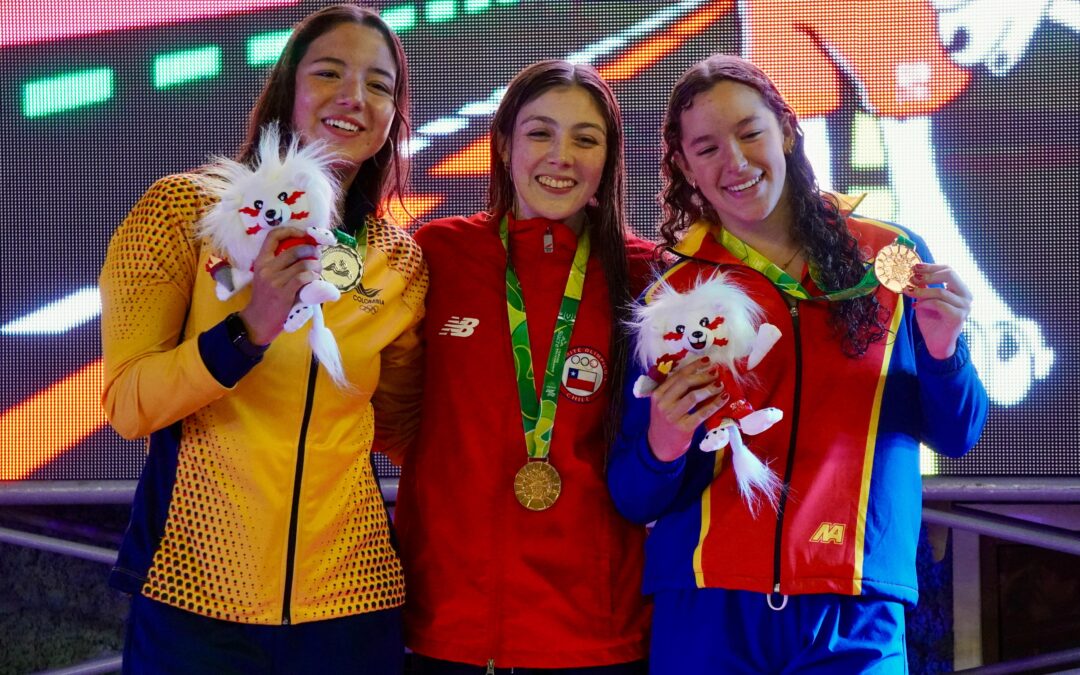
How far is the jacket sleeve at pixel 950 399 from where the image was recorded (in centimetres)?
188

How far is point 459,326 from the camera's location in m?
2.17

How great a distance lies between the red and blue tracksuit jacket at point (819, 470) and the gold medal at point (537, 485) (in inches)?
4.2

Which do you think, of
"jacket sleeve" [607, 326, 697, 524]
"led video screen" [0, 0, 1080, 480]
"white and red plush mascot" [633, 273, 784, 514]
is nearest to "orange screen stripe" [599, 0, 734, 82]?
"led video screen" [0, 0, 1080, 480]

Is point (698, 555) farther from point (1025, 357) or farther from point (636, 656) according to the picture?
point (1025, 357)

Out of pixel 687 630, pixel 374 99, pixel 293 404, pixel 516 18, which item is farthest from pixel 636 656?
pixel 516 18

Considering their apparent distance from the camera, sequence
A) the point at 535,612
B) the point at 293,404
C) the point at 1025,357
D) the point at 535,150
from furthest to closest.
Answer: the point at 1025,357, the point at 535,150, the point at 535,612, the point at 293,404

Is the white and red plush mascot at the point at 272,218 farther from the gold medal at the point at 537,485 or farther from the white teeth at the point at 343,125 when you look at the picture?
the gold medal at the point at 537,485

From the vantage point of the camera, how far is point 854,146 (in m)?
2.92

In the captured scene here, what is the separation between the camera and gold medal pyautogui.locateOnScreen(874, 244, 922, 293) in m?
1.84

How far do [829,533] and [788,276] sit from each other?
1.44ft

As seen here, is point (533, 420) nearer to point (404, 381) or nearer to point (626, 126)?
point (404, 381)

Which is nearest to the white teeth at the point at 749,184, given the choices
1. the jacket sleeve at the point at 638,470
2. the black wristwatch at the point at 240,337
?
the jacket sleeve at the point at 638,470

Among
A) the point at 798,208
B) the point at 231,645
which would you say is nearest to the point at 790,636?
the point at 798,208

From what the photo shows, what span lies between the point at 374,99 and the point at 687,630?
3.53ft
